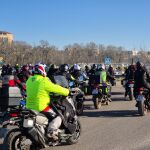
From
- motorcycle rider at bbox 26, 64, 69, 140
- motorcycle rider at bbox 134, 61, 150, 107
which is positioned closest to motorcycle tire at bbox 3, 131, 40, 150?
motorcycle rider at bbox 26, 64, 69, 140

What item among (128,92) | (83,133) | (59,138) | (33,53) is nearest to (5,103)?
(83,133)

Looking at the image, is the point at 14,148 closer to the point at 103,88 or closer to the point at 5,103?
the point at 5,103

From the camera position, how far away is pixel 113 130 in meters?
10.1

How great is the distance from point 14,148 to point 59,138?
3.86ft

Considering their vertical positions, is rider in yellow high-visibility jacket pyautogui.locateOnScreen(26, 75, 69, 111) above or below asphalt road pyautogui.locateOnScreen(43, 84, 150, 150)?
above

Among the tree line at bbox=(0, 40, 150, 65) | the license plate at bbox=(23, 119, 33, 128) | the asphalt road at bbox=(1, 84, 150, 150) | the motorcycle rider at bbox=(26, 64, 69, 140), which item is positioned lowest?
the asphalt road at bbox=(1, 84, 150, 150)

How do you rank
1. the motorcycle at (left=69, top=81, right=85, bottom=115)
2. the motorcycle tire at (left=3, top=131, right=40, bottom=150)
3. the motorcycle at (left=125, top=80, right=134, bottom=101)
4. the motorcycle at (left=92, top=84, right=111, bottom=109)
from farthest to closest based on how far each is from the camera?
1. the motorcycle at (left=125, top=80, right=134, bottom=101)
2. the motorcycle at (left=92, top=84, right=111, bottom=109)
3. the motorcycle at (left=69, top=81, right=85, bottom=115)
4. the motorcycle tire at (left=3, top=131, right=40, bottom=150)

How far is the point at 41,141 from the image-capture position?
7.34 metres

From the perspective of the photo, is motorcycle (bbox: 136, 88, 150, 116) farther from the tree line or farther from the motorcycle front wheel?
the tree line

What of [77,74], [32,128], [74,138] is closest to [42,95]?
[32,128]

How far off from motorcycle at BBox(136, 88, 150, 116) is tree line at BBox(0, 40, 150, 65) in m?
39.1

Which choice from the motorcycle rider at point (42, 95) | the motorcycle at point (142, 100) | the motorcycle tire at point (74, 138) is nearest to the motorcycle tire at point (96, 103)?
the motorcycle at point (142, 100)

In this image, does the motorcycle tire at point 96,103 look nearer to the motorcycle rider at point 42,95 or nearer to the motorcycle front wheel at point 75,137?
the motorcycle front wheel at point 75,137

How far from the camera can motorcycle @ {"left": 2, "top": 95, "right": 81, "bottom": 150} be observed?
7.11 meters
